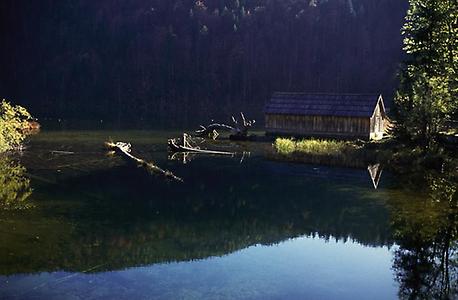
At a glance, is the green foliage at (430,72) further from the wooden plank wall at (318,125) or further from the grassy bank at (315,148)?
the wooden plank wall at (318,125)

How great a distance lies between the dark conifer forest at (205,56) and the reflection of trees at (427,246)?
73.6 m

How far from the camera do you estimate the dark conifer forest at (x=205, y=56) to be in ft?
356

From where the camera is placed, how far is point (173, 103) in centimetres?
10619

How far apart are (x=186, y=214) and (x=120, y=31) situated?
123 metres

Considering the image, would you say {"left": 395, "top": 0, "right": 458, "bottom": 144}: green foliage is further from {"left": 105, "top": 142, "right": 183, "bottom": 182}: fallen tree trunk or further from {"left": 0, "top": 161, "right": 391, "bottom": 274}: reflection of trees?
{"left": 105, "top": 142, "right": 183, "bottom": 182}: fallen tree trunk

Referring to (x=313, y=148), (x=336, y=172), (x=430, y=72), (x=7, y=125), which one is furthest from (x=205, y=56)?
(x=336, y=172)

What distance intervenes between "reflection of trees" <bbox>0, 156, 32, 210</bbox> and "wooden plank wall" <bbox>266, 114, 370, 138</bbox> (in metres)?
24.6

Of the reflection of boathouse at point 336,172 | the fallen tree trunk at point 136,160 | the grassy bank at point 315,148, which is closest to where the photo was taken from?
the reflection of boathouse at point 336,172

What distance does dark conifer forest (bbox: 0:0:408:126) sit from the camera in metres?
109

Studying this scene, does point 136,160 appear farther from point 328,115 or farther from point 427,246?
point 427,246

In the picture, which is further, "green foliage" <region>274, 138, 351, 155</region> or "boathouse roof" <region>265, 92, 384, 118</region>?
"boathouse roof" <region>265, 92, 384, 118</region>

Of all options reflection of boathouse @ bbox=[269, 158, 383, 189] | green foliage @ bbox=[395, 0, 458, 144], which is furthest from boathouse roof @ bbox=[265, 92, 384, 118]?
Result: reflection of boathouse @ bbox=[269, 158, 383, 189]

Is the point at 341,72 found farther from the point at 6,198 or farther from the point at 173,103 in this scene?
the point at 6,198

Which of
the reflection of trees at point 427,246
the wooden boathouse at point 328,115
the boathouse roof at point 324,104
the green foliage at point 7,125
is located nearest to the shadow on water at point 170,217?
the reflection of trees at point 427,246
